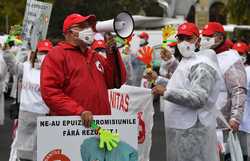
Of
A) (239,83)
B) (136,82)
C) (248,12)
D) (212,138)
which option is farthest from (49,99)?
(248,12)

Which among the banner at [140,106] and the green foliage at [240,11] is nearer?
the banner at [140,106]

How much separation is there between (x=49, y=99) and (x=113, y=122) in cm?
54

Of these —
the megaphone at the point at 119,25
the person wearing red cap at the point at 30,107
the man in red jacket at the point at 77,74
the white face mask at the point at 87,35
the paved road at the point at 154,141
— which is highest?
the megaphone at the point at 119,25

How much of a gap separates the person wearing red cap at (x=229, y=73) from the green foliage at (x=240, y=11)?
2256cm

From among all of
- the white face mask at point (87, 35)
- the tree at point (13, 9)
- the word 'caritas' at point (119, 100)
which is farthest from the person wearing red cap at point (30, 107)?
the tree at point (13, 9)

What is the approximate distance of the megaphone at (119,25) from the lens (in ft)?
21.2

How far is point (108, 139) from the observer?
6.25m

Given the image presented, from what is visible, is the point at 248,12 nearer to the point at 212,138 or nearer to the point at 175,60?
the point at 175,60

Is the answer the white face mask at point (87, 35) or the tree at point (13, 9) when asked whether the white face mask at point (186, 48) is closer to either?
the white face mask at point (87, 35)

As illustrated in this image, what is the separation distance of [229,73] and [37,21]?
3774 mm

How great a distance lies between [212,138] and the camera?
7094 mm

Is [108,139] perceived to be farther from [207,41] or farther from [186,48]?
[207,41]

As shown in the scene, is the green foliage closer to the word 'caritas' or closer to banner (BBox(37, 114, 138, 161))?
the word 'caritas'

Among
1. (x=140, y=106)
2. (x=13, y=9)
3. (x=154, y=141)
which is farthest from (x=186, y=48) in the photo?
(x=13, y=9)
